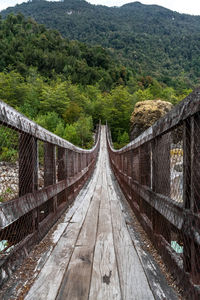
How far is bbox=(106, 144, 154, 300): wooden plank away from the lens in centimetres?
179

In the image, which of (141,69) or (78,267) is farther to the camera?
(141,69)

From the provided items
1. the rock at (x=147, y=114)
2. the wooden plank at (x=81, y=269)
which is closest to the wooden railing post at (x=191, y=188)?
the wooden plank at (x=81, y=269)

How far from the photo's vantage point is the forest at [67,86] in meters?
30.8

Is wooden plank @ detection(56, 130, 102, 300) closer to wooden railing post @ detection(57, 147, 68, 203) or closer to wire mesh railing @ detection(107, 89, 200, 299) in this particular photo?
wire mesh railing @ detection(107, 89, 200, 299)

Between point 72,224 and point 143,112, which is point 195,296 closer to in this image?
point 72,224

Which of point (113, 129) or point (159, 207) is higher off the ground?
point (113, 129)

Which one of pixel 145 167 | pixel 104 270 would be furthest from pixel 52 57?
pixel 104 270

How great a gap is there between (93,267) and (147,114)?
75.9ft

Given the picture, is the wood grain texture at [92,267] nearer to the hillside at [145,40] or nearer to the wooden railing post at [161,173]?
the wooden railing post at [161,173]

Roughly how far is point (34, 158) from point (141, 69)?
108789 mm

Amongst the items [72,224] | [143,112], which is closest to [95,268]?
[72,224]

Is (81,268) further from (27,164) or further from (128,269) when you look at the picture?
(27,164)

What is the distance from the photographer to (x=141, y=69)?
104625 millimetres

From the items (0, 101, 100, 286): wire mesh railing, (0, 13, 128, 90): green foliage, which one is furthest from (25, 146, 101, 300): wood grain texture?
(0, 13, 128, 90): green foliage
